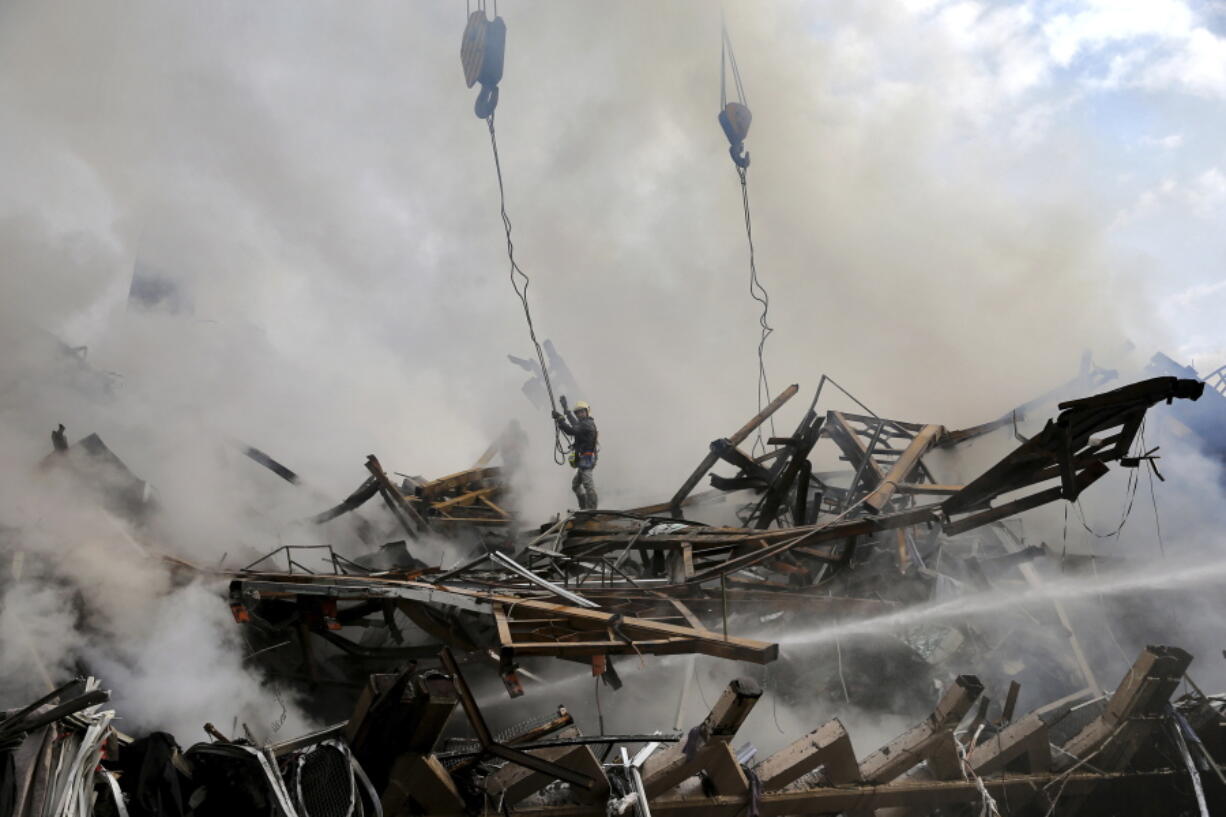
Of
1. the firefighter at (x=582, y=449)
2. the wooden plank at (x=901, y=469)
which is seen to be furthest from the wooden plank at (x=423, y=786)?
the firefighter at (x=582, y=449)

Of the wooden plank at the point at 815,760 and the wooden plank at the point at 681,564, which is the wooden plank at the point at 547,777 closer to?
the wooden plank at the point at 815,760

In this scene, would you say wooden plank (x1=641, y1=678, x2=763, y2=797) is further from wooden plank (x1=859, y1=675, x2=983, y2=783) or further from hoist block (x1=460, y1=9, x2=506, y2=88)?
hoist block (x1=460, y1=9, x2=506, y2=88)

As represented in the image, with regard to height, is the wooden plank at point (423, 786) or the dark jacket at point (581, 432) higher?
the dark jacket at point (581, 432)

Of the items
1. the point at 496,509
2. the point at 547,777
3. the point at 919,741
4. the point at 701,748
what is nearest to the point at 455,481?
the point at 496,509

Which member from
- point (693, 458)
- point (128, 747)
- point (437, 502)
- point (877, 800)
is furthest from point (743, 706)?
point (693, 458)

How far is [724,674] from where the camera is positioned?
7477 mm

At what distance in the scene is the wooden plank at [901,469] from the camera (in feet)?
21.0

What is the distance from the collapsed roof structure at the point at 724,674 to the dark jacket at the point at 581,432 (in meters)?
1.65

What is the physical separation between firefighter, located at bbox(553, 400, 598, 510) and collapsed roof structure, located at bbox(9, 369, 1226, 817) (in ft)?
3.82

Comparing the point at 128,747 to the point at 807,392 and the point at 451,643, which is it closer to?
the point at 451,643

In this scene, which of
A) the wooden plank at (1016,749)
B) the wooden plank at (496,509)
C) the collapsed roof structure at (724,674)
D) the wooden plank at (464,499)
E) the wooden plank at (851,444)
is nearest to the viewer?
the collapsed roof structure at (724,674)

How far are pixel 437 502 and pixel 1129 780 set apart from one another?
9.38m

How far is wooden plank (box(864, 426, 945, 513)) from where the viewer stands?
6409mm

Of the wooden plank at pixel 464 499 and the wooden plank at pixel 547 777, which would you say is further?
the wooden plank at pixel 464 499
